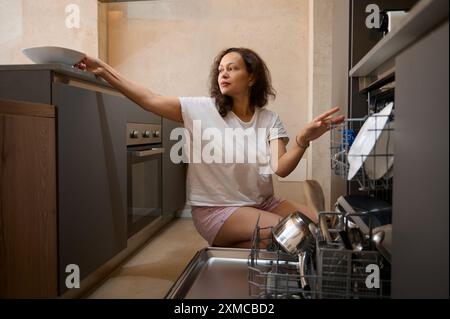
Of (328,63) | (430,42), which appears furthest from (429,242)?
(328,63)

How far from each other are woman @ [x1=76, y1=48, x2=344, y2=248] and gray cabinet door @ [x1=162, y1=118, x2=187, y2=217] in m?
0.95

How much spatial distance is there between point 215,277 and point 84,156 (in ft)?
2.72

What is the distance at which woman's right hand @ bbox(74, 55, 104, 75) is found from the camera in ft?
5.08

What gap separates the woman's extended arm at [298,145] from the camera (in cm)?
118

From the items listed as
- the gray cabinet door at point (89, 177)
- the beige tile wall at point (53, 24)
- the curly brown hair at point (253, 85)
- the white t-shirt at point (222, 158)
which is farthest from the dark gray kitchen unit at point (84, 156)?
the beige tile wall at point (53, 24)

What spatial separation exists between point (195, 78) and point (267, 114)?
150 cm

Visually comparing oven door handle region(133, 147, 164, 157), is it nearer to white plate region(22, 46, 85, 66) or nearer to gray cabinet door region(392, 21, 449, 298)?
white plate region(22, 46, 85, 66)

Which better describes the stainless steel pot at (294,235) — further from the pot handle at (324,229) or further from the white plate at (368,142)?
the white plate at (368,142)

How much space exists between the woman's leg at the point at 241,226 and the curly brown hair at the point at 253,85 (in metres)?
0.44

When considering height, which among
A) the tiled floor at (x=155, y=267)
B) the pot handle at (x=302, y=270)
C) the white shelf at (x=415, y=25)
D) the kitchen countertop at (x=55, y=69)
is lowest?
the tiled floor at (x=155, y=267)

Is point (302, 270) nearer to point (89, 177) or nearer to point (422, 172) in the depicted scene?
point (422, 172)

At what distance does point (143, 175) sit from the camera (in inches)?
87.2

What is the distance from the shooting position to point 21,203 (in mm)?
1133

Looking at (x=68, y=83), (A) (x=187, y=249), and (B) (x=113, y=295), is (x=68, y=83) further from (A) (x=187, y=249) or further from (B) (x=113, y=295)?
(A) (x=187, y=249)
